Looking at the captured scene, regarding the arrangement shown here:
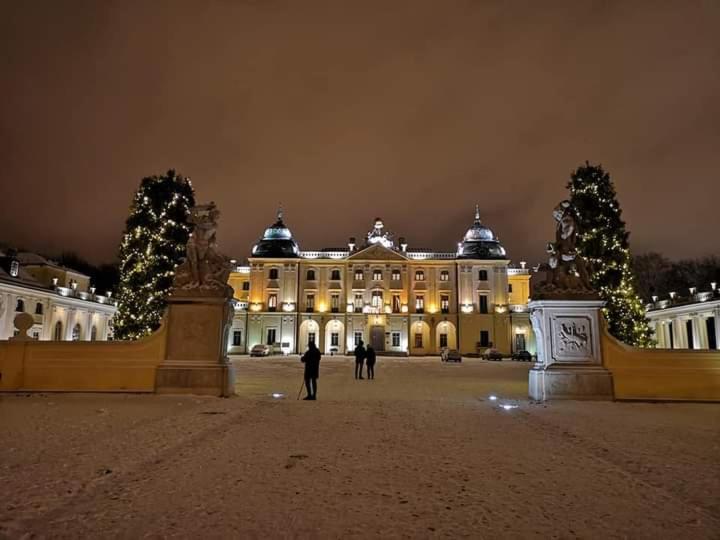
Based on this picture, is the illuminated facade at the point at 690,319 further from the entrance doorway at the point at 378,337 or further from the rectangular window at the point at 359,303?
the rectangular window at the point at 359,303

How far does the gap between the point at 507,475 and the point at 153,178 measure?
95.4 feet

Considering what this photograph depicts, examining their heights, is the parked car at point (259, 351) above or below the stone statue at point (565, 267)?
below

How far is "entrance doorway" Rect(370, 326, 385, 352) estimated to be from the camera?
61969 millimetres

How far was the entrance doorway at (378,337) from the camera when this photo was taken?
62.0 metres

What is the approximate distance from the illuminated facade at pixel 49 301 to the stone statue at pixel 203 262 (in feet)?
108

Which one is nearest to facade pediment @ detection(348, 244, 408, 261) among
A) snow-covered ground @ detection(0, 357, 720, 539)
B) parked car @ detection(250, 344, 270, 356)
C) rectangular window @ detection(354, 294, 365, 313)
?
rectangular window @ detection(354, 294, 365, 313)

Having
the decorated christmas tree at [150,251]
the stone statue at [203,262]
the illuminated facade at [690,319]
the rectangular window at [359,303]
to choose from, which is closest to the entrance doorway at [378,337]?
the rectangular window at [359,303]

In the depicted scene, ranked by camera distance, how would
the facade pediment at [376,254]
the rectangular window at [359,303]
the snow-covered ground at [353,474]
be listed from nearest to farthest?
the snow-covered ground at [353,474] < the rectangular window at [359,303] < the facade pediment at [376,254]

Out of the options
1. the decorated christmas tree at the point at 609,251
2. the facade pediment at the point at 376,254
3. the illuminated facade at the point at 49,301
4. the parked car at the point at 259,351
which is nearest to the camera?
the decorated christmas tree at the point at 609,251

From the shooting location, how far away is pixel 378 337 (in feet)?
205

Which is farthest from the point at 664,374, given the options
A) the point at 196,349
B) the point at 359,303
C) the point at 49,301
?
the point at 359,303

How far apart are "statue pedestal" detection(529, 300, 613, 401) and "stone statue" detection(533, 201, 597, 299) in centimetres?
28

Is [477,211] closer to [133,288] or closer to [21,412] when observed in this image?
[133,288]

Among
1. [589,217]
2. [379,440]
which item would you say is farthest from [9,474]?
[589,217]
